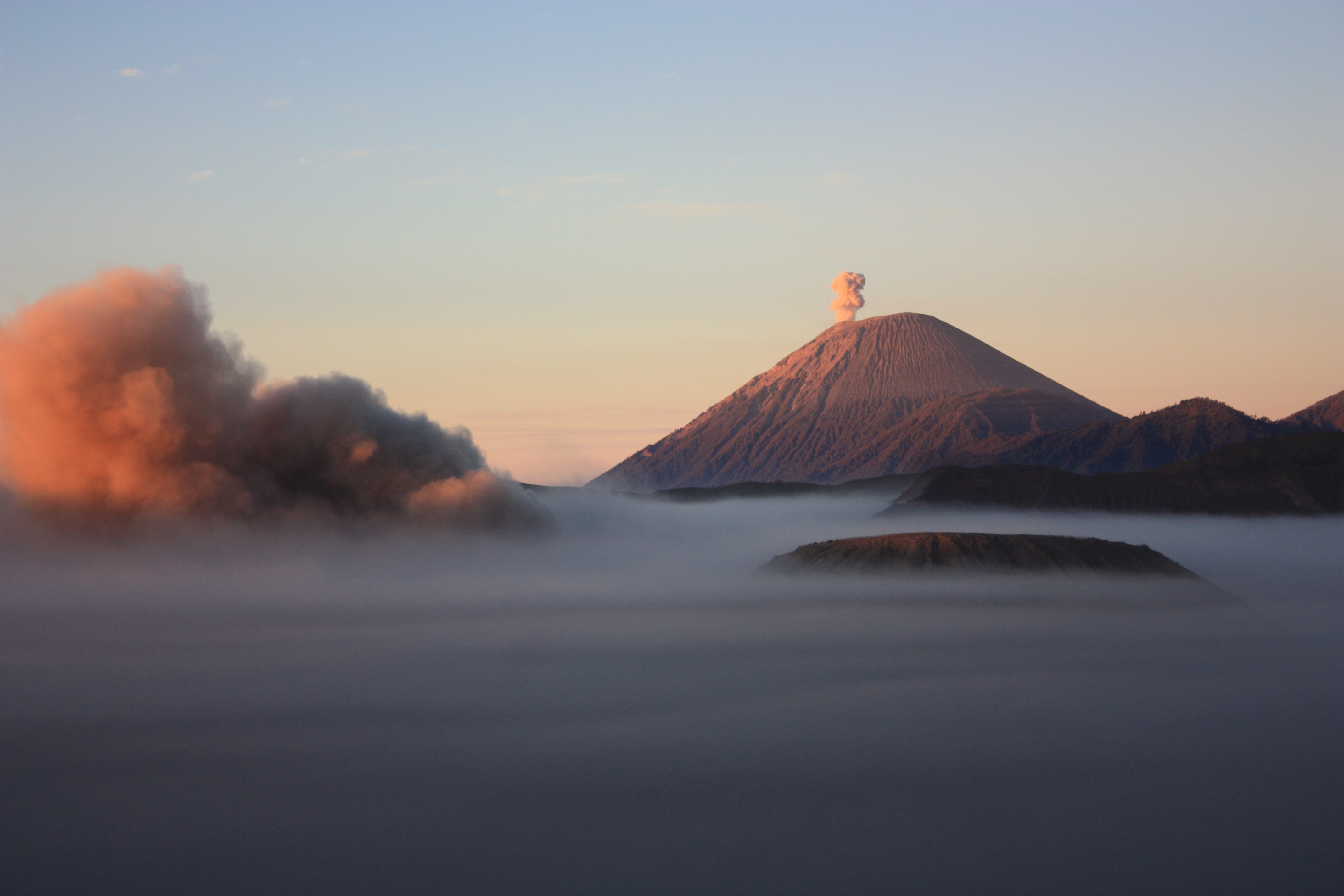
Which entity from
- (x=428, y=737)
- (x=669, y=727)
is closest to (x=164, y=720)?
(x=428, y=737)

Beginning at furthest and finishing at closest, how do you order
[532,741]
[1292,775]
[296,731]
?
[296,731]
[532,741]
[1292,775]

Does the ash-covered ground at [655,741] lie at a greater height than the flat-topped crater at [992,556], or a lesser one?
lesser

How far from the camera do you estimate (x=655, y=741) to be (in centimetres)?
14600

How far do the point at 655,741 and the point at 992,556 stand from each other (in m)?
55.4

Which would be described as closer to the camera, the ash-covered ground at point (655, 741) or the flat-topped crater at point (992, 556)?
the ash-covered ground at point (655, 741)

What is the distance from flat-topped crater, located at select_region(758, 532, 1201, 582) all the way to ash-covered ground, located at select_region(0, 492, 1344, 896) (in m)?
3.03

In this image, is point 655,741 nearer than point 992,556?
Yes

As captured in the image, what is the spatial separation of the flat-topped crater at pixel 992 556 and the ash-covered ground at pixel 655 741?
3.03m

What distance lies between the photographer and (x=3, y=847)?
368 feet

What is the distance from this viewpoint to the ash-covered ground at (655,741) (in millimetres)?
107875

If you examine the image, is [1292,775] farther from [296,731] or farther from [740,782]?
[296,731]

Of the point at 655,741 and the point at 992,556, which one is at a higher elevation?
the point at 992,556

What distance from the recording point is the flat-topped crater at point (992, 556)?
174m

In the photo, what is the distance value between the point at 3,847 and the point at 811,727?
8235cm
